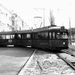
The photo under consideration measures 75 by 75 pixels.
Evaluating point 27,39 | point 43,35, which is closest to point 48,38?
point 43,35

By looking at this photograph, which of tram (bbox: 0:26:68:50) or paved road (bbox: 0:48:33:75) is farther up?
tram (bbox: 0:26:68:50)

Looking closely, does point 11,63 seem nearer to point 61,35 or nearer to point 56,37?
point 56,37

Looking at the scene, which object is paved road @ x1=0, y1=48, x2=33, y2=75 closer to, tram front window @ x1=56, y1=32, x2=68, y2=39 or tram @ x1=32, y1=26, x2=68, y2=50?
tram @ x1=32, y1=26, x2=68, y2=50

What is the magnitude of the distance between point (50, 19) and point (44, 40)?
78.7 feet

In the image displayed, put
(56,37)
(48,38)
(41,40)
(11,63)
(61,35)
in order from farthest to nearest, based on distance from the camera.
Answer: (41,40) < (48,38) < (61,35) < (56,37) < (11,63)

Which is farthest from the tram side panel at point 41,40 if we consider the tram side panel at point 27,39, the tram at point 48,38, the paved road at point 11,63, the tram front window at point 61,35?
the paved road at point 11,63

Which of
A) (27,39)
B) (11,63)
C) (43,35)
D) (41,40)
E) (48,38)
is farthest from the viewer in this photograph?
(27,39)

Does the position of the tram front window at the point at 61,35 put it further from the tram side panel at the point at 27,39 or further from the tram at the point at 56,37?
the tram side panel at the point at 27,39

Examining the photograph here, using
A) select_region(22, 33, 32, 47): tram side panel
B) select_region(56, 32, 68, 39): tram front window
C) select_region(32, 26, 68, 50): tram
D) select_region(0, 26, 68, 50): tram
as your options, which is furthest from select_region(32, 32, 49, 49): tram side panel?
select_region(22, 33, 32, 47): tram side panel

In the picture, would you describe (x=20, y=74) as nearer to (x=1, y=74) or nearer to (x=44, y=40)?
(x=1, y=74)

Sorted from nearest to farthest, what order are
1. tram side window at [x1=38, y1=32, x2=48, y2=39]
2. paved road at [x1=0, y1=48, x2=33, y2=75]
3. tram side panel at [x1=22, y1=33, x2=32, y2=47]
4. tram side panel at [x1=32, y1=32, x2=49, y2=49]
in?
paved road at [x1=0, y1=48, x2=33, y2=75], tram side window at [x1=38, y1=32, x2=48, y2=39], tram side panel at [x1=32, y1=32, x2=49, y2=49], tram side panel at [x1=22, y1=33, x2=32, y2=47]

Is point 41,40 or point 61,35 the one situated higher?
point 61,35

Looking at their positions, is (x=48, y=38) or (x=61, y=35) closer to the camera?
(x=61, y=35)

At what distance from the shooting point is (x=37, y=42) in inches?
961
